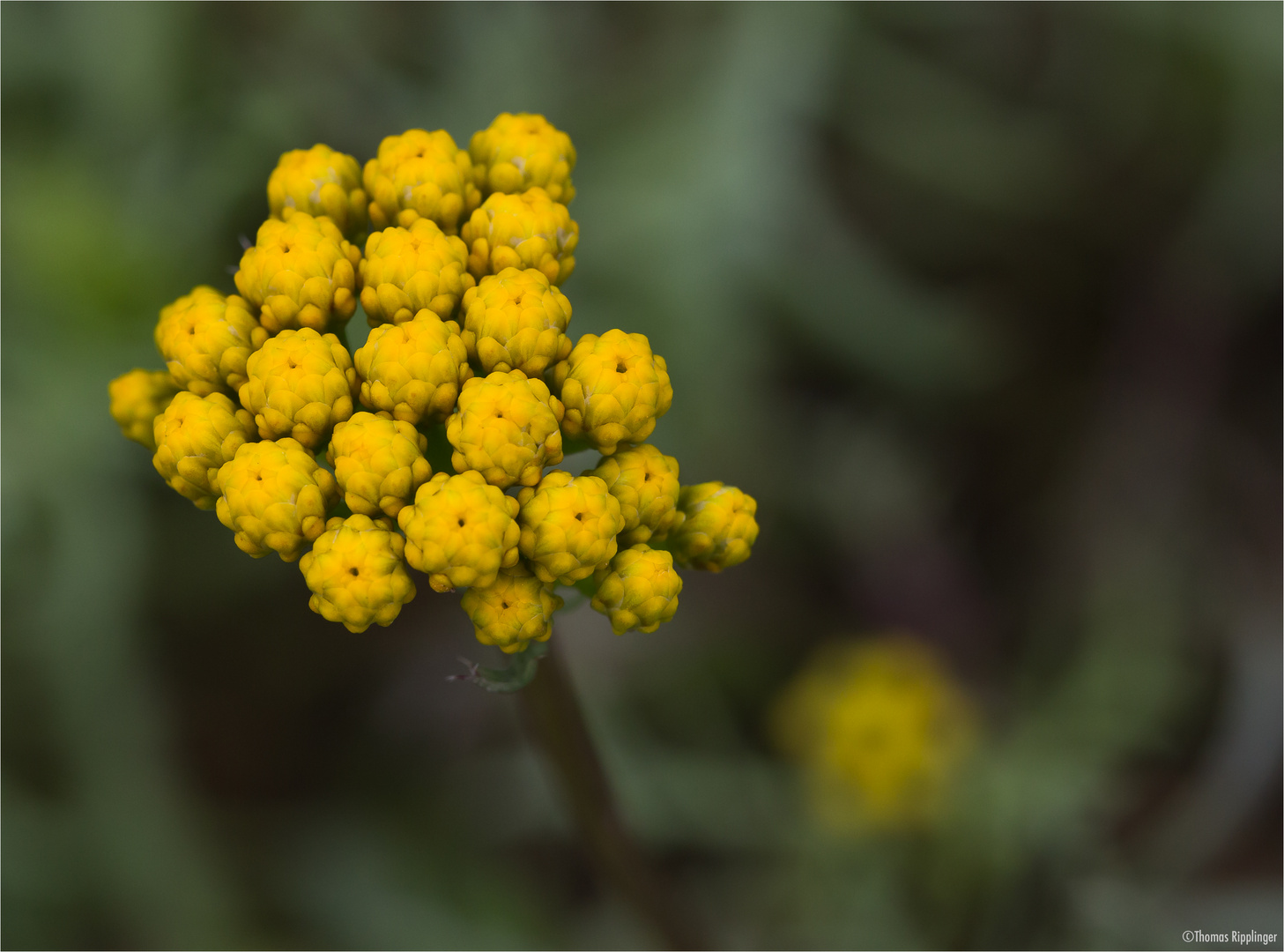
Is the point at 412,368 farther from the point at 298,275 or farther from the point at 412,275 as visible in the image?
the point at 298,275

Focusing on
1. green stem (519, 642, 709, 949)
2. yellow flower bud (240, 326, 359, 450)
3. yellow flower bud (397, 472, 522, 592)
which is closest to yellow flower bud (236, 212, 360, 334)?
yellow flower bud (240, 326, 359, 450)

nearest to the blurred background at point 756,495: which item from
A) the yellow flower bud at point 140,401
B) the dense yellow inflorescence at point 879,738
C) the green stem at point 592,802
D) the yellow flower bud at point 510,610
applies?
the dense yellow inflorescence at point 879,738

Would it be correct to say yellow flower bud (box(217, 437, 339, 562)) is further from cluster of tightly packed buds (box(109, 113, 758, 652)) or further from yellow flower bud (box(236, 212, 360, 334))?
yellow flower bud (box(236, 212, 360, 334))

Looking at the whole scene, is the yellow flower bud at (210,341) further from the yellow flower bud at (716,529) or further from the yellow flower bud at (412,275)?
the yellow flower bud at (716,529)

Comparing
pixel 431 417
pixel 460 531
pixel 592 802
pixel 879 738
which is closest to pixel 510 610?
pixel 460 531

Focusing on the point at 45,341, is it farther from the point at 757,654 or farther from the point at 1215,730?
the point at 1215,730

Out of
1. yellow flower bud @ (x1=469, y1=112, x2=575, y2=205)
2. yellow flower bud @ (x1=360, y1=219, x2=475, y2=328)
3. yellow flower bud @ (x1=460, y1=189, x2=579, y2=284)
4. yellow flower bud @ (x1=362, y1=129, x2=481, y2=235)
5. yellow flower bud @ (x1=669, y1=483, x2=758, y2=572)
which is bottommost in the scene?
yellow flower bud @ (x1=669, y1=483, x2=758, y2=572)

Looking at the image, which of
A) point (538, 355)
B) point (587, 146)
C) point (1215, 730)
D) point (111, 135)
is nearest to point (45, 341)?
point (111, 135)
